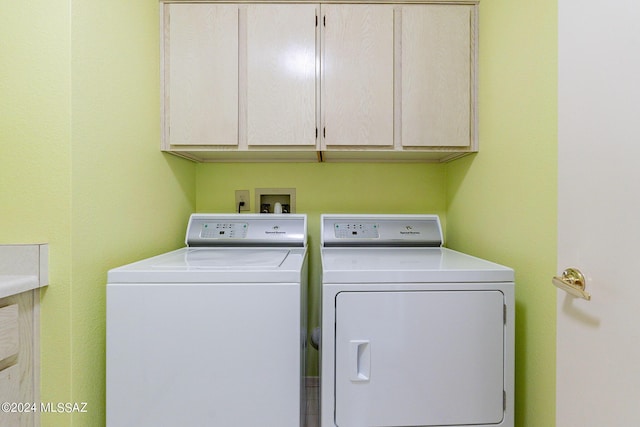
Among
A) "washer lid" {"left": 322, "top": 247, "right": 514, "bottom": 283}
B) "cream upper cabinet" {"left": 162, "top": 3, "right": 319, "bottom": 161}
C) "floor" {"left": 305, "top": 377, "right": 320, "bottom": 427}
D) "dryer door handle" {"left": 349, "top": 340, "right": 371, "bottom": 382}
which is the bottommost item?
"floor" {"left": 305, "top": 377, "right": 320, "bottom": 427}

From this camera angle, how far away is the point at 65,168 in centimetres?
98

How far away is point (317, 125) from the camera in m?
1.54

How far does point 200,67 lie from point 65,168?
2.69 ft

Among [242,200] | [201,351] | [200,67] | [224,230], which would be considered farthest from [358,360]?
[200,67]

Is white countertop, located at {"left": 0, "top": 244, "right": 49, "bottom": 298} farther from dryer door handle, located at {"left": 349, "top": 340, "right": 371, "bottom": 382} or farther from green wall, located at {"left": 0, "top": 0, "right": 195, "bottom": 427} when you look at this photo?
dryer door handle, located at {"left": 349, "top": 340, "right": 371, "bottom": 382}

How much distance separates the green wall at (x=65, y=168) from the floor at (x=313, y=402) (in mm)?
998

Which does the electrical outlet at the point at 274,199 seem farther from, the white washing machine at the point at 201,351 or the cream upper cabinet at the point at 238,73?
the white washing machine at the point at 201,351

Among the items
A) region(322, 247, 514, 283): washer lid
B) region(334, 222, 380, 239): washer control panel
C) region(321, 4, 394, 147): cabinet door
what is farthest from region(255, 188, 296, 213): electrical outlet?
region(322, 247, 514, 283): washer lid

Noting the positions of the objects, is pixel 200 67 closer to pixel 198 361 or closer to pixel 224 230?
pixel 224 230

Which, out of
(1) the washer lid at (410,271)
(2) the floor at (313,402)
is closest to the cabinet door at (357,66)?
(1) the washer lid at (410,271)

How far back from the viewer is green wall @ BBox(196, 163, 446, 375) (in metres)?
1.97

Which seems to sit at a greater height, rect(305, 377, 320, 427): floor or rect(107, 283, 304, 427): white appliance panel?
rect(107, 283, 304, 427): white appliance panel

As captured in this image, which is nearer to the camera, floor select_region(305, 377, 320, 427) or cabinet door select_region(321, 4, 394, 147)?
cabinet door select_region(321, 4, 394, 147)

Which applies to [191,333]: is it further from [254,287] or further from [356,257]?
[356,257]
